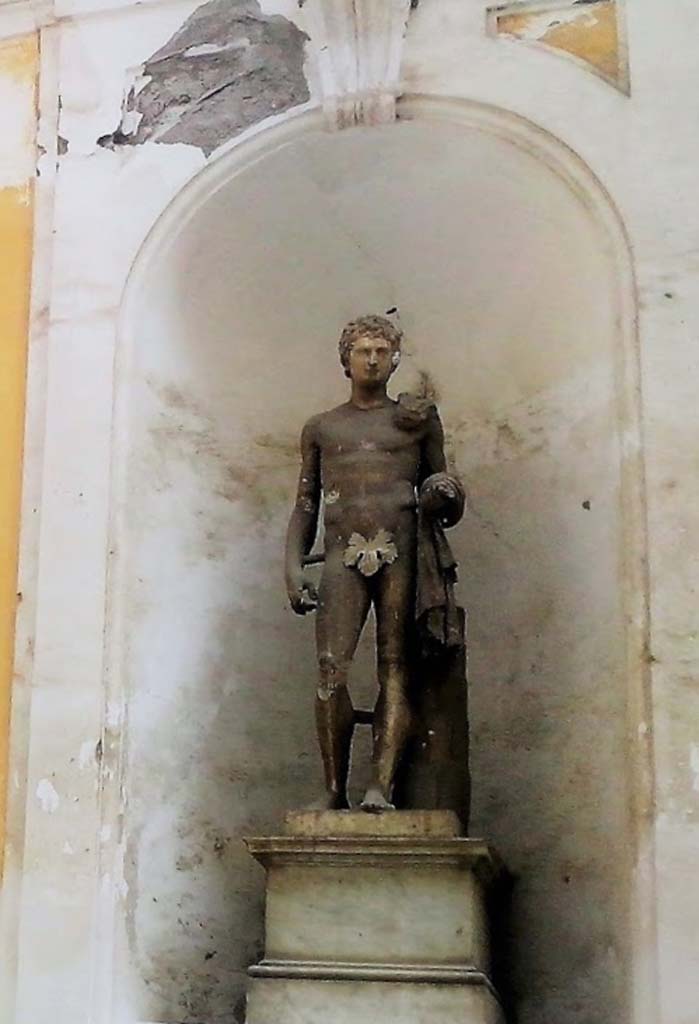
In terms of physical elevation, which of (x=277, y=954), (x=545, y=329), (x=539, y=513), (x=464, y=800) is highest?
(x=545, y=329)

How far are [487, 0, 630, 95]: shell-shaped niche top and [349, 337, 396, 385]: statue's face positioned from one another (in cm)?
103

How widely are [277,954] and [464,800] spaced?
2.08ft

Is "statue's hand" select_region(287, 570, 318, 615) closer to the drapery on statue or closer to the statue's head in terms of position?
the drapery on statue

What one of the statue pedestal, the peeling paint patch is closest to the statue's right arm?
the statue pedestal

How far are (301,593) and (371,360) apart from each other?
2.14ft

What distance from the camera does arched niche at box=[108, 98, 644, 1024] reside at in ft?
15.1

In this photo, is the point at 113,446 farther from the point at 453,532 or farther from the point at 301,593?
the point at 453,532

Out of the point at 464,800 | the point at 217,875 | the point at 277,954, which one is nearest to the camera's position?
the point at 277,954

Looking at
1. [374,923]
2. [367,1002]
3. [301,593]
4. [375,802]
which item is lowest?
[367,1002]

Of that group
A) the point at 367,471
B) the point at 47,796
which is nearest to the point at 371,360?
the point at 367,471

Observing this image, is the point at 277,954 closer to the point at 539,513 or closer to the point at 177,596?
the point at 177,596

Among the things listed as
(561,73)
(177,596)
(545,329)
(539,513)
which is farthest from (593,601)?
(561,73)

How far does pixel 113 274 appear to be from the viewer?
5.12m

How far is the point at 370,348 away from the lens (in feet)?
15.3
